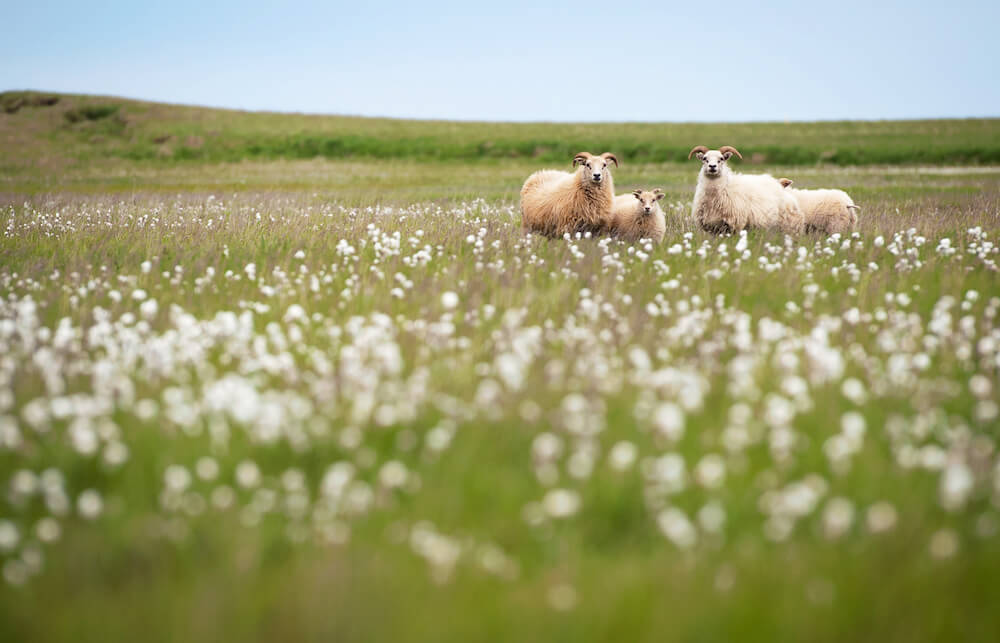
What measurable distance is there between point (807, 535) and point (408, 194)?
24.4 m

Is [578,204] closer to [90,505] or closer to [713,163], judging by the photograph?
[713,163]

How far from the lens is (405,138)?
193 ft

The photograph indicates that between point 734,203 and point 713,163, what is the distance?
87cm

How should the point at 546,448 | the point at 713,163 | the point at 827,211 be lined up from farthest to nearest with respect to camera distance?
the point at 827,211 → the point at 713,163 → the point at 546,448

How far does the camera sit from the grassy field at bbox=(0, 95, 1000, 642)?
2791mm

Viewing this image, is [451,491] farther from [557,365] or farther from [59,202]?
[59,202]

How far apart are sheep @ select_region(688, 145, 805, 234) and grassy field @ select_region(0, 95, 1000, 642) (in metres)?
5.25

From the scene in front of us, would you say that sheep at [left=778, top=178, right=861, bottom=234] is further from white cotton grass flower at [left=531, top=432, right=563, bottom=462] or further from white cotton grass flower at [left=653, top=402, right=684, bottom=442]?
white cotton grass flower at [left=531, top=432, right=563, bottom=462]

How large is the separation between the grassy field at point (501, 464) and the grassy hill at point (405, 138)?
45.9 m

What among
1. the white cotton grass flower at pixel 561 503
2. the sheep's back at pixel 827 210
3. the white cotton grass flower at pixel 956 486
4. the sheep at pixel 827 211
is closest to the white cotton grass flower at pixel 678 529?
the white cotton grass flower at pixel 561 503

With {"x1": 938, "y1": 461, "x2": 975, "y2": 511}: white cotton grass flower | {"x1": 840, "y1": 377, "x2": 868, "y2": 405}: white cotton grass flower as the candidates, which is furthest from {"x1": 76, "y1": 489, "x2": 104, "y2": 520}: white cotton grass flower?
{"x1": 840, "y1": 377, "x2": 868, "y2": 405}: white cotton grass flower

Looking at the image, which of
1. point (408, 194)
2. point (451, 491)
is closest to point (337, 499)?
point (451, 491)

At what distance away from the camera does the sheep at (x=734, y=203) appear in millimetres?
13367

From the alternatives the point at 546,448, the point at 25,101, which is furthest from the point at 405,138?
the point at 546,448
